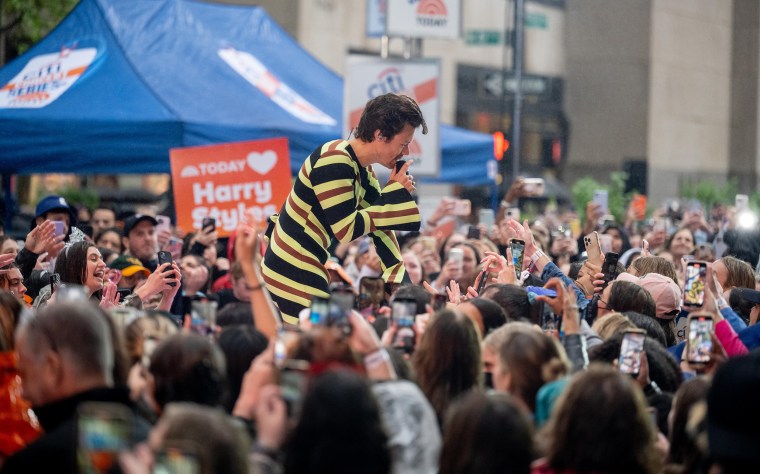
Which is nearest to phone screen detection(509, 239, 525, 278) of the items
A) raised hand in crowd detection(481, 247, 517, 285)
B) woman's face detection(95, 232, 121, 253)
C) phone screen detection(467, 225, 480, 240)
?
raised hand in crowd detection(481, 247, 517, 285)

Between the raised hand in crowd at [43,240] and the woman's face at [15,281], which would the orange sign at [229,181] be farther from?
the woman's face at [15,281]

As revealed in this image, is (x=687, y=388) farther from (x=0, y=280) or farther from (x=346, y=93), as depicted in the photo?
(x=346, y=93)

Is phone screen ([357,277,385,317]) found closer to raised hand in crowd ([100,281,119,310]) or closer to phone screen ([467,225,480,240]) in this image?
raised hand in crowd ([100,281,119,310])

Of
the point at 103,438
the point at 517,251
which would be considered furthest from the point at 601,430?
the point at 517,251

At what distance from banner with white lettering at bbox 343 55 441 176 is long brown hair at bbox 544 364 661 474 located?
760 cm

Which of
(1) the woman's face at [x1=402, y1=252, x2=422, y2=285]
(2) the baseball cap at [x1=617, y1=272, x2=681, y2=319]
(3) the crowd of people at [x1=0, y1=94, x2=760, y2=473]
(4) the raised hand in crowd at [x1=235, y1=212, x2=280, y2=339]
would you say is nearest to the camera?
(3) the crowd of people at [x1=0, y1=94, x2=760, y2=473]

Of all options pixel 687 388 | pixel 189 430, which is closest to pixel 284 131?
pixel 687 388

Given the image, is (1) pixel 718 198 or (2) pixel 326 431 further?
(1) pixel 718 198

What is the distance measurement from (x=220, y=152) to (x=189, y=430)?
23.9ft

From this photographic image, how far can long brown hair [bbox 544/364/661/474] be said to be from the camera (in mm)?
3834

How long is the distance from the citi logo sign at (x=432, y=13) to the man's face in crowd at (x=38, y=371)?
9.24 metres

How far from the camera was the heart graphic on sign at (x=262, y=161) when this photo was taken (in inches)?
410

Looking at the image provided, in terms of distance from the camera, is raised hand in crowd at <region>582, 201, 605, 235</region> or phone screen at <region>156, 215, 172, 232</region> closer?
phone screen at <region>156, 215, 172, 232</region>

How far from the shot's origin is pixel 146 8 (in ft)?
41.4
